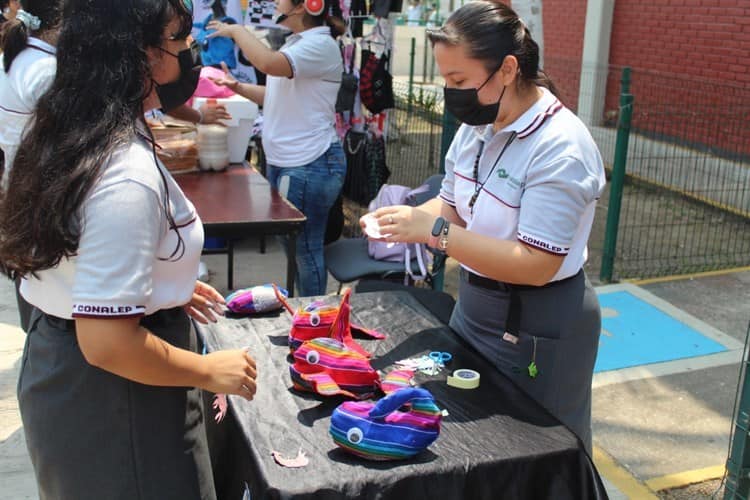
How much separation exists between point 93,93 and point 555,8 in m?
10.6

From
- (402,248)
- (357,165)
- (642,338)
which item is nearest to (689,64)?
(357,165)

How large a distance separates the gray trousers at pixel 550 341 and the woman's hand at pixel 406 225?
313 millimetres

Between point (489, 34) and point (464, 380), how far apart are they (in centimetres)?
98

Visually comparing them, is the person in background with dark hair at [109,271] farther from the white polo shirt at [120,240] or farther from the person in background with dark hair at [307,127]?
the person in background with dark hair at [307,127]

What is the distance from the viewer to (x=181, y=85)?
1.80m

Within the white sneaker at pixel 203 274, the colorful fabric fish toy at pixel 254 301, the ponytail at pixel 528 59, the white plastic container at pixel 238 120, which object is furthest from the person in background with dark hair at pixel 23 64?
the white sneaker at pixel 203 274

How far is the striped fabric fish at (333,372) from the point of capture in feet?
6.84

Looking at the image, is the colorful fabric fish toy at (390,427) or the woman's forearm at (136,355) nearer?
the woman's forearm at (136,355)

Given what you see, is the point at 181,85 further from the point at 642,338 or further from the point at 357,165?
the point at 357,165

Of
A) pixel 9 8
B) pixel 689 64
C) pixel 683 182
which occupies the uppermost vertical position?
pixel 9 8

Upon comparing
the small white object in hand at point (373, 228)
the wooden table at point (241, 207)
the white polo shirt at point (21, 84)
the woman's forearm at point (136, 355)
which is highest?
the white polo shirt at point (21, 84)

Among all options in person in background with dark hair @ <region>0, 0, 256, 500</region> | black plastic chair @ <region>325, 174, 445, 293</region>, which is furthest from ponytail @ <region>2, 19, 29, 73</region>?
black plastic chair @ <region>325, 174, 445, 293</region>

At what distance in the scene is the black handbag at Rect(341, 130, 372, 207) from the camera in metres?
5.82

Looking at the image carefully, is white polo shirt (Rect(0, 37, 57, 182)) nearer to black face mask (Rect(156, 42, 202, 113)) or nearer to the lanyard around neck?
black face mask (Rect(156, 42, 202, 113))
